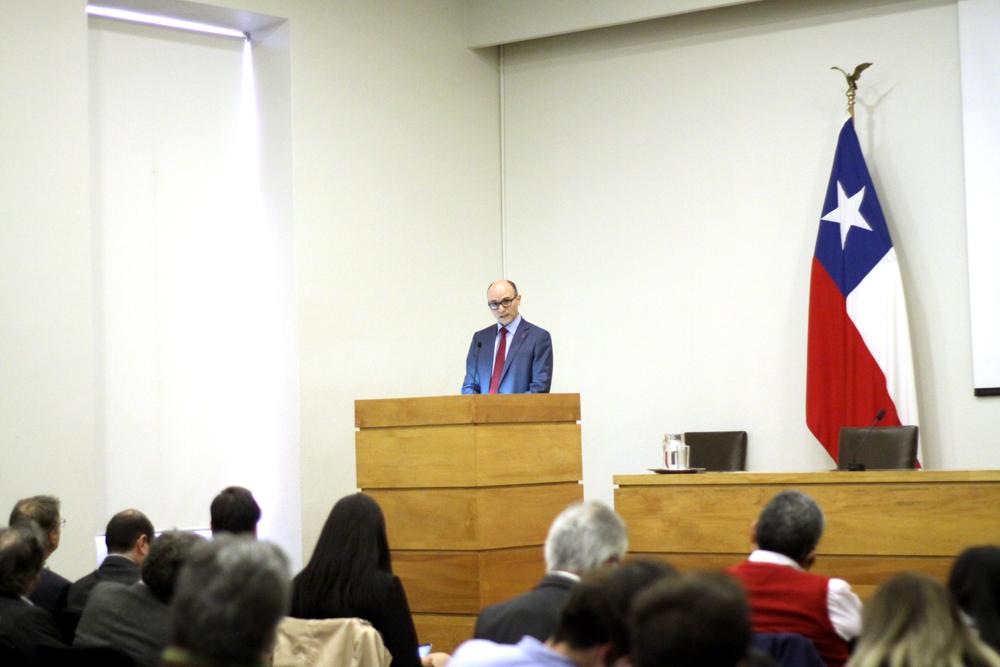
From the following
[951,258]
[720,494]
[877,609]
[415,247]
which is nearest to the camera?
[877,609]

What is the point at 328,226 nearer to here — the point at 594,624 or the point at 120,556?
the point at 120,556

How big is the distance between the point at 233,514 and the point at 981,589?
2.65 m

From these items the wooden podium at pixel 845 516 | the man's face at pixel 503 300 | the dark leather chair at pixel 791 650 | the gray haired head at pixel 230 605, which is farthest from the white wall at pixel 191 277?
the gray haired head at pixel 230 605

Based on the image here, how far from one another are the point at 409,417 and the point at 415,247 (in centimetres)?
318

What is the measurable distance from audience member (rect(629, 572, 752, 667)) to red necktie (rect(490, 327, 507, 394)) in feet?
17.8

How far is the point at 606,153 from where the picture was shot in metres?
9.41

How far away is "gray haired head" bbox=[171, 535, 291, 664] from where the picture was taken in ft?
6.36

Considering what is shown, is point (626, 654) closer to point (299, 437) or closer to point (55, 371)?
point (55, 371)

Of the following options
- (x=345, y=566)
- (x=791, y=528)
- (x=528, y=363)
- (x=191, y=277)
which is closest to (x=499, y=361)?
(x=528, y=363)

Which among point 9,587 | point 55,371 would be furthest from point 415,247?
point 9,587

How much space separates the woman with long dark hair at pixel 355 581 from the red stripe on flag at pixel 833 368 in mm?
4715

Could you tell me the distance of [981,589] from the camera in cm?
285

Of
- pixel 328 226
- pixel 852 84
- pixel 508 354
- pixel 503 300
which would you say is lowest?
pixel 508 354

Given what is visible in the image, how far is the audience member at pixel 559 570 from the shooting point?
3.15 metres
